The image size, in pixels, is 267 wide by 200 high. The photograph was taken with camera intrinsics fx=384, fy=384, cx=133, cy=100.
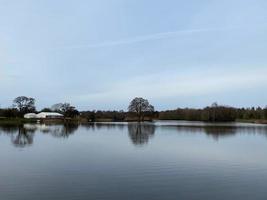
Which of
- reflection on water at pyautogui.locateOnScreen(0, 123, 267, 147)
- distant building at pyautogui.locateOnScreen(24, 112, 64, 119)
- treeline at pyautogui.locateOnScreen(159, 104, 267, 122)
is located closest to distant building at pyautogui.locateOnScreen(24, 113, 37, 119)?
distant building at pyautogui.locateOnScreen(24, 112, 64, 119)

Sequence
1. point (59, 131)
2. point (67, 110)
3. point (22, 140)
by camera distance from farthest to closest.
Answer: point (67, 110)
point (59, 131)
point (22, 140)

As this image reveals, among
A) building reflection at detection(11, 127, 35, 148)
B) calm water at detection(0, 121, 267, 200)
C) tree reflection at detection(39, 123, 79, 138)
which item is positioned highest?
tree reflection at detection(39, 123, 79, 138)

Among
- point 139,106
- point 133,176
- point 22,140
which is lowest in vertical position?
point 133,176

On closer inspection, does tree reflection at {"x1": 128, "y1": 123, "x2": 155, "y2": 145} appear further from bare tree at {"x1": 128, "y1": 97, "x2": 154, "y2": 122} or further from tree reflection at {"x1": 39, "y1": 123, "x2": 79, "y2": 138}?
bare tree at {"x1": 128, "y1": 97, "x2": 154, "y2": 122}

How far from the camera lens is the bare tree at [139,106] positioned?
14200cm

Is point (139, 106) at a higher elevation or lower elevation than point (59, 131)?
higher

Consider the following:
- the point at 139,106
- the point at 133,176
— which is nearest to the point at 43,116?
the point at 139,106

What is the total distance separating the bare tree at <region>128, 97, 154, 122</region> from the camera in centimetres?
14200

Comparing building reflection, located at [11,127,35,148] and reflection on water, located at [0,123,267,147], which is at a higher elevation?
reflection on water, located at [0,123,267,147]

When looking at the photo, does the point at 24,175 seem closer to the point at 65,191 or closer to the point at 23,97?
the point at 65,191

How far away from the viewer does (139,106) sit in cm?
14262

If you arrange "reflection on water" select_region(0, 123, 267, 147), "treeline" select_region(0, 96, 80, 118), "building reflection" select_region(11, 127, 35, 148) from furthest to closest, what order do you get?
"treeline" select_region(0, 96, 80, 118) → "reflection on water" select_region(0, 123, 267, 147) → "building reflection" select_region(11, 127, 35, 148)

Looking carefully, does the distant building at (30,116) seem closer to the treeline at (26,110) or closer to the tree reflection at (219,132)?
the treeline at (26,110)

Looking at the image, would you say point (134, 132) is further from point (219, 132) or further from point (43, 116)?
point (43, 116)
